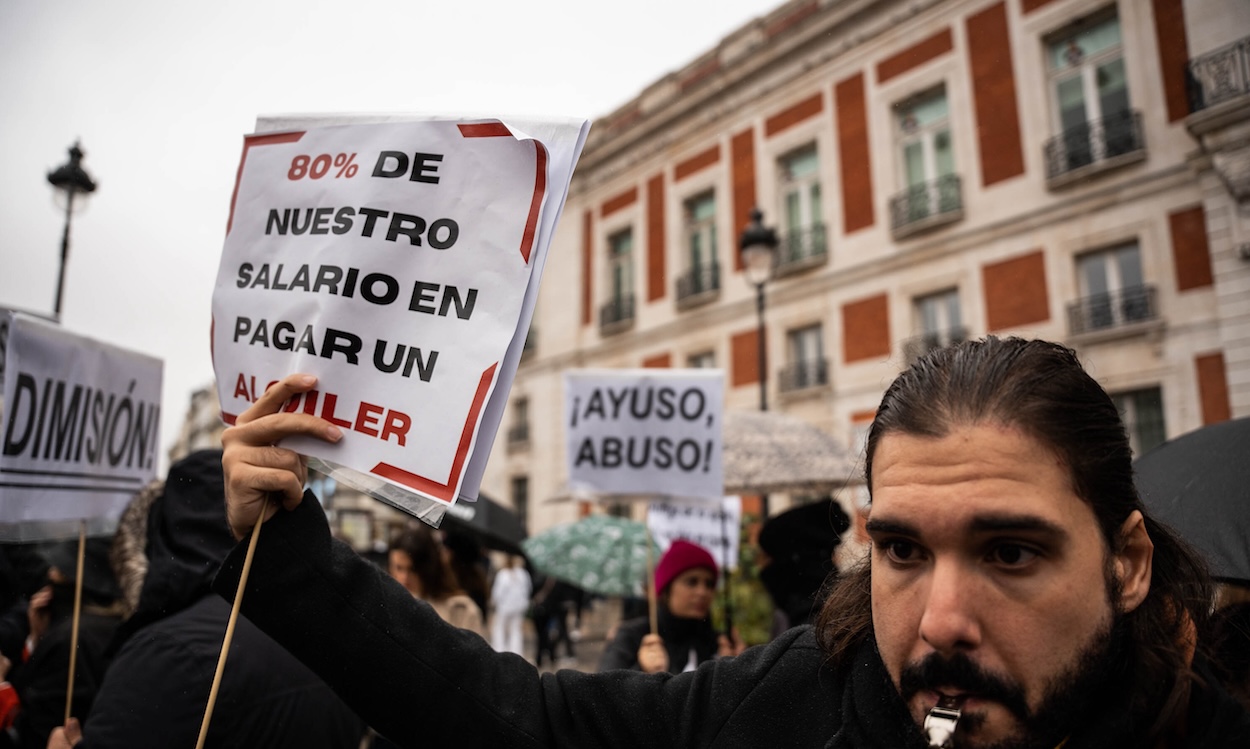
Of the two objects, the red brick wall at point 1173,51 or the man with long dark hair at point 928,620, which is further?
the red brick wall at point 1173,51

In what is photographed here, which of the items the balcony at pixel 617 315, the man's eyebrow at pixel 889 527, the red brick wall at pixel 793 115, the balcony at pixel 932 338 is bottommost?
the man's eyebrow at pixel 889 527

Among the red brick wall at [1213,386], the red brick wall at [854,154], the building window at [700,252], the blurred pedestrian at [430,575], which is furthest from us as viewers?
the building window at [700,252]

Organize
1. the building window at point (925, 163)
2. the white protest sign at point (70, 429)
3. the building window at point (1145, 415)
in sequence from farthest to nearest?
the building window at point (925, 163), the building window at point (1145, 415), the white protest sign at point (70, 429)

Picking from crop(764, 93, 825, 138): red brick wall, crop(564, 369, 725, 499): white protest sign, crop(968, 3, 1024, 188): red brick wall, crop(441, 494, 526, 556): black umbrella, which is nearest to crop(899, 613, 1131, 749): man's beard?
crop(564, 369, 725, 499): white protest sign

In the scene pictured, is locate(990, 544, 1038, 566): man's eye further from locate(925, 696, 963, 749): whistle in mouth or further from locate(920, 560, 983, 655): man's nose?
locate(925, 696, 963, 749): whistle in mouth

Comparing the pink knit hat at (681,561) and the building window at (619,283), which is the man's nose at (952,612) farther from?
the building window at (619,283)

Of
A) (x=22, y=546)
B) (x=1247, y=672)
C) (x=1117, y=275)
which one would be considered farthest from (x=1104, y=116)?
(x=22, y=546)

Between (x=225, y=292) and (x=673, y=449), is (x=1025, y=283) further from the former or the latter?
(x=225, y=292)

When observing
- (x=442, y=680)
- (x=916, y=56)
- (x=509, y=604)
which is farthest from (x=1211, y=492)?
(x=916, y=56)

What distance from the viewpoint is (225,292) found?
71.8 inches

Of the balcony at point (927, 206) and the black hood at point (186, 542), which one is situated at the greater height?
the balcony at point (927, 206)

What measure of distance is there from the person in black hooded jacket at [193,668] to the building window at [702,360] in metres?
17.8

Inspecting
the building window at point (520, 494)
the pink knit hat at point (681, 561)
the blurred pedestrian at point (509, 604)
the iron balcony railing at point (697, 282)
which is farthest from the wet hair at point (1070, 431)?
the building window at point (520, 494)

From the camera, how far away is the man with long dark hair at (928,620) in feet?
4.19
